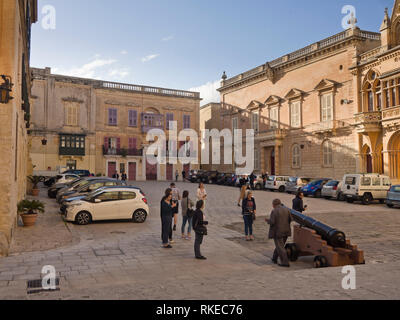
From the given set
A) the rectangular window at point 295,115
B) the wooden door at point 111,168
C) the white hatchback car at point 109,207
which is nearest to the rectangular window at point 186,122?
the wooden door at point 111,168

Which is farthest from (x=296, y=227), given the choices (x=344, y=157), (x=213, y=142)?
(x=213, y=142)

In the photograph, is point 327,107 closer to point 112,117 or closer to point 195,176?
point 195,176

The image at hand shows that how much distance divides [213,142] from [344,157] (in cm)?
2207

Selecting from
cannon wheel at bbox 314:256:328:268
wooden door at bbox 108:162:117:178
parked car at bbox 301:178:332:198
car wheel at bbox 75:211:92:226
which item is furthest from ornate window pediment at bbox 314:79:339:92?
cannon wheel at bbox 314:256:328:268

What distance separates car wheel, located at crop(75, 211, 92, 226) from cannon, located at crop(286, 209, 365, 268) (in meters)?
7.90

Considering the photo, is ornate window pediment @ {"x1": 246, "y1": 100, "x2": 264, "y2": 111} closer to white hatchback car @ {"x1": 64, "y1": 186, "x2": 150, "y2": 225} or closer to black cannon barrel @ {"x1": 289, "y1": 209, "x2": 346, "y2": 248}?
white hatchback car @ {"x1": 64, "y1": 186, "x2": 150, "y2": 225}

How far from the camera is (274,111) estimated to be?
38.0 meters

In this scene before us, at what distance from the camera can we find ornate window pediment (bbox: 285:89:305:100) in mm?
34281

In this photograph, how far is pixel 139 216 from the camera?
14.2 meters

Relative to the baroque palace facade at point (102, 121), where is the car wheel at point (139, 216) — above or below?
below

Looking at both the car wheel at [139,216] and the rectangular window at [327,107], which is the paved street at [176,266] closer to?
the car wheel at [139,216]

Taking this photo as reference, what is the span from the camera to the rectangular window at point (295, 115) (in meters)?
34.8

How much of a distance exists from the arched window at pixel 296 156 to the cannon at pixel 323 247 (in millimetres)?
26492
